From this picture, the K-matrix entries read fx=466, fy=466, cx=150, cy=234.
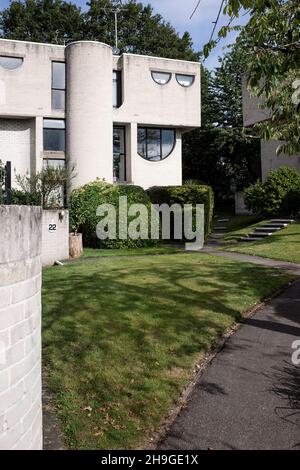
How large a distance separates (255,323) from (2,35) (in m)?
39.5

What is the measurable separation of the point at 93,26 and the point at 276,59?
37.0 meters

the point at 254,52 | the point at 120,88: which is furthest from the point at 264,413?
the point at 120,88

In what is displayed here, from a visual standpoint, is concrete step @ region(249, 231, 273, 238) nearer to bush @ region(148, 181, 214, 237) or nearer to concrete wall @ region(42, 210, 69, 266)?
bush @ region(148, 181, 214, 237)

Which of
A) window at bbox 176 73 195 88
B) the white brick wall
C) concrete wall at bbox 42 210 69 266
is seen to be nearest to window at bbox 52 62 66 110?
the white brick wall

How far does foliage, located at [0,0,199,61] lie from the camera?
3903 centimetres

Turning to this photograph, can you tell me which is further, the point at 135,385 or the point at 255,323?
the point at 255,323

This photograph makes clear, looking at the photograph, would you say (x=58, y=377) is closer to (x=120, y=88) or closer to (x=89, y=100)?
(x=89, y=100)

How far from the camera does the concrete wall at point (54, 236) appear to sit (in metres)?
16.0

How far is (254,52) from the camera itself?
268 inches

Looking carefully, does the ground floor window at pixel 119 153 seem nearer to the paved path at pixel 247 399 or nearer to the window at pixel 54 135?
the window at pixel 54 135

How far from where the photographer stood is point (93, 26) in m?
39.8

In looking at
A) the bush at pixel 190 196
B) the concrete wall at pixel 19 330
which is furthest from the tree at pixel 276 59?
the bush at pixel 190 196

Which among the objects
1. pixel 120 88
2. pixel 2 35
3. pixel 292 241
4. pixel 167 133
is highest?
pixel 2 35

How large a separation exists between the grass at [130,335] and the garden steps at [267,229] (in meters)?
7.79
